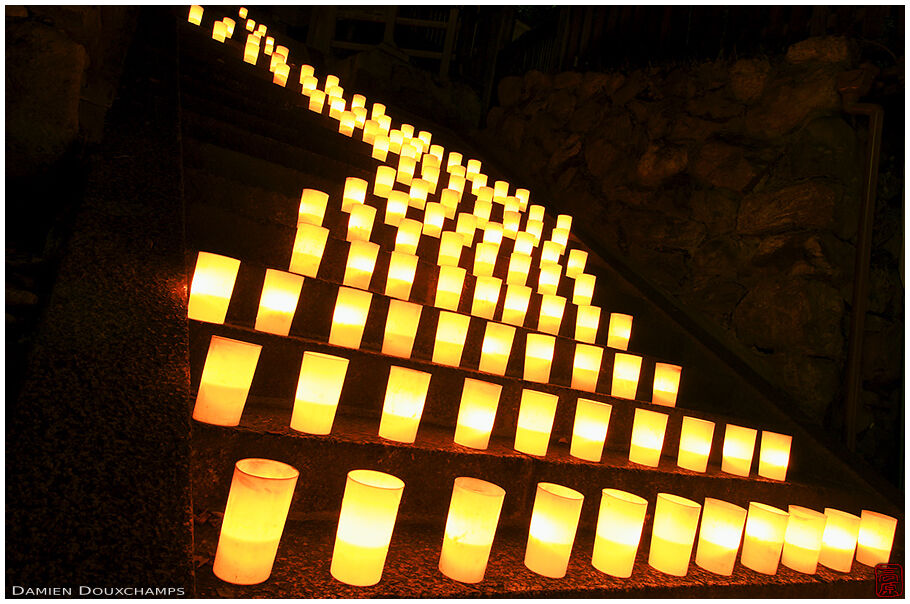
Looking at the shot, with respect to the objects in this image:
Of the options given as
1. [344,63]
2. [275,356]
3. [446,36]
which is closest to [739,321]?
[275,356]

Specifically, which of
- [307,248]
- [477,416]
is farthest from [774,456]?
[307,248]

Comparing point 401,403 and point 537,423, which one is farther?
Answer: point 537,423

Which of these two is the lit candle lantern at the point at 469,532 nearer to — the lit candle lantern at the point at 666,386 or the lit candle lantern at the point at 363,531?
the lit candle lantern at the point at 363,531

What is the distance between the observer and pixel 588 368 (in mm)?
2232

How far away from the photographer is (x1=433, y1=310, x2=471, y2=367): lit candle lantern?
198 cm

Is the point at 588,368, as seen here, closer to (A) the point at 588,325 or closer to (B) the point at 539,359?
(B) the point at 539,359

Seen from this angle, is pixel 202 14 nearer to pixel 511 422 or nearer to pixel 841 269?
pixel 511 422

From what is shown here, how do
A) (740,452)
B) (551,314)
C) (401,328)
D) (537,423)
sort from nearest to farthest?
(537,423), (401,328), (740,452), (551,314)

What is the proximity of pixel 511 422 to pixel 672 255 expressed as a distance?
105 inches

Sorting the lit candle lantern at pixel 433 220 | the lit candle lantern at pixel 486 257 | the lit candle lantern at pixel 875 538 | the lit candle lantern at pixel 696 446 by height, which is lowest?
the lit candle lantern at pixel 875 538

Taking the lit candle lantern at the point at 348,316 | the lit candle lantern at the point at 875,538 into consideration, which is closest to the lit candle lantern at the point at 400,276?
the lit candle lantern at the point at 348,316

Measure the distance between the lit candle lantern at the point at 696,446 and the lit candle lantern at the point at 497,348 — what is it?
2.49ft

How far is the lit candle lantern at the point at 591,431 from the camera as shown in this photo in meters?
1.79

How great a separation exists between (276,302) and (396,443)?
0.63 metres
